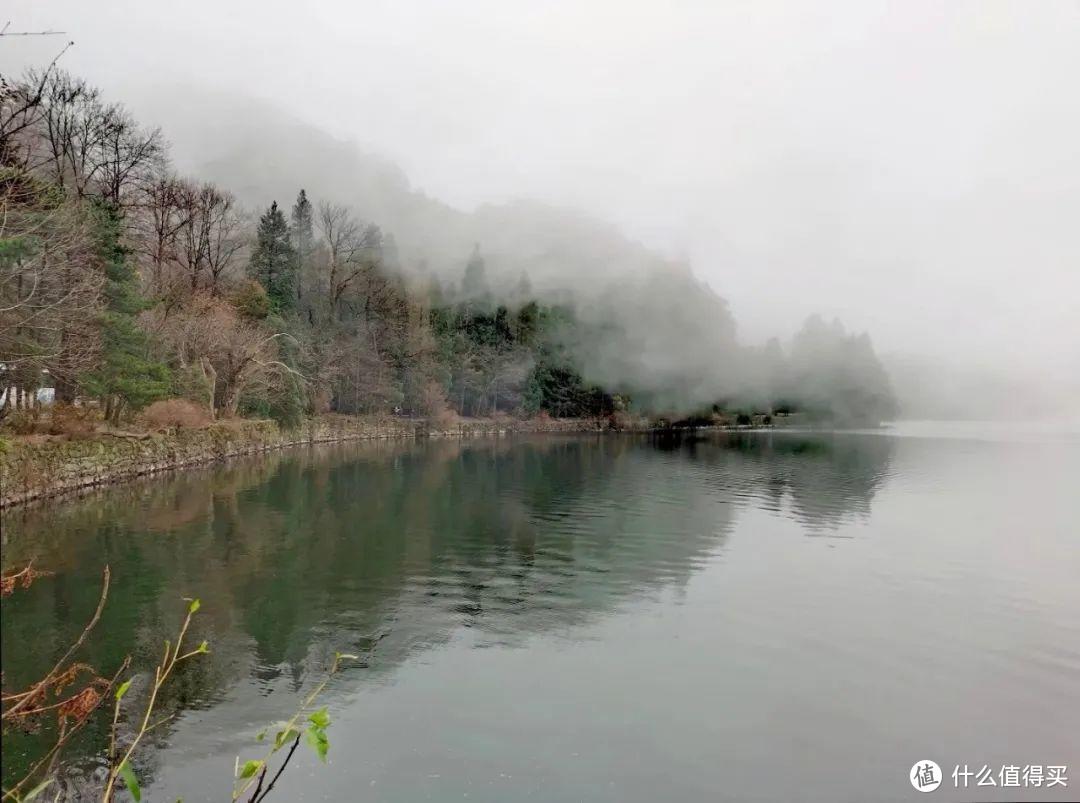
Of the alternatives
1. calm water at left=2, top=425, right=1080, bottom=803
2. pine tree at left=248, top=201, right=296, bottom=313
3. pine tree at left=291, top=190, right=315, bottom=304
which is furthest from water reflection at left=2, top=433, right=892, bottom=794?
pine tree at left=291, top=190, right=315, bottom=304

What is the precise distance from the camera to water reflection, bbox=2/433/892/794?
11047 millimetres

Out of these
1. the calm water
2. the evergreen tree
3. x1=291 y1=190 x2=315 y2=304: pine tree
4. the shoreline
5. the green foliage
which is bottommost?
the calm water

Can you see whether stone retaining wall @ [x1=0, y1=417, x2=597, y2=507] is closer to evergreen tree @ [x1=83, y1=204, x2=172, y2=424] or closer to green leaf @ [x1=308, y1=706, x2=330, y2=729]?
evergreen tree @ [x1=83, y1=204, x2=172, y2=424]

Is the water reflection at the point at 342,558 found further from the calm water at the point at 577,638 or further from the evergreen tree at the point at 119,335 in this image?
the evergreen tree at the point at 119,335

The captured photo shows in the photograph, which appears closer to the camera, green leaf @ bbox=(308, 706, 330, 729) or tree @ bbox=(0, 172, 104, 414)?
green leaf @ bbox=(308, 706, 330, 729)

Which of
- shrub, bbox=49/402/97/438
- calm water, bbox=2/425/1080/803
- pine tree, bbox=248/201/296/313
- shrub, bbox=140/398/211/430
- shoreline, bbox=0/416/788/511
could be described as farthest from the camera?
pine tree, bbox=248/201/296/313

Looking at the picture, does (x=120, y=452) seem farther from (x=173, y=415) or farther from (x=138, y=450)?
(x=173, y=415)

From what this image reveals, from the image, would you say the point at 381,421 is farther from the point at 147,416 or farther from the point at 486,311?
the point at 147,416

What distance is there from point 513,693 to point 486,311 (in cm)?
7743

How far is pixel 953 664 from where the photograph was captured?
11672mm

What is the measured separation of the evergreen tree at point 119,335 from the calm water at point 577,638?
4091 mm

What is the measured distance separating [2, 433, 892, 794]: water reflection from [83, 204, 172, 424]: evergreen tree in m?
3.86

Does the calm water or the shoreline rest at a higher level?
the shoreline

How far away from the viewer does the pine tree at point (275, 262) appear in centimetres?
5969
